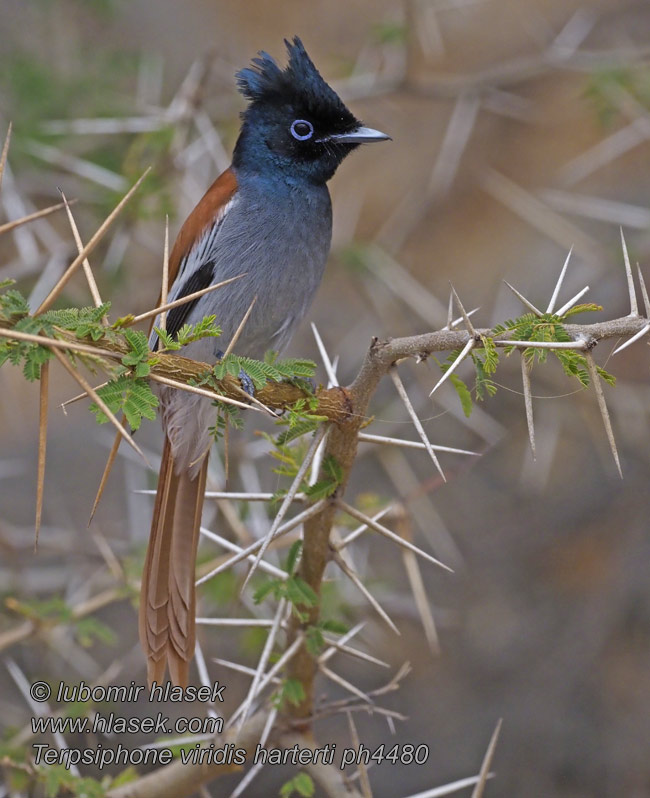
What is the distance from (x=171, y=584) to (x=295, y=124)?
5.47ft

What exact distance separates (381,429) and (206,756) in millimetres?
2370

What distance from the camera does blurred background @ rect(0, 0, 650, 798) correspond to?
12.0 feet

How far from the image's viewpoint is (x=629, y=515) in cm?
430

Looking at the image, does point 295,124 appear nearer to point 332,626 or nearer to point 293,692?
point 332,626

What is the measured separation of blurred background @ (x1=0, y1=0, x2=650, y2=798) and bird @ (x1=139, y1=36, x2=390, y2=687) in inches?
17.3

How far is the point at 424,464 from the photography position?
4656 mm

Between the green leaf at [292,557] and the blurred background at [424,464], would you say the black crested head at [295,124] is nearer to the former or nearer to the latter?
the blurred background at [424,464]

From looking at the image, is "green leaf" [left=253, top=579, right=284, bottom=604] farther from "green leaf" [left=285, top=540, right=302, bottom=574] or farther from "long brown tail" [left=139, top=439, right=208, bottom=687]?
"long brown tail" [left=139, top=439, right=208, bottom=687]

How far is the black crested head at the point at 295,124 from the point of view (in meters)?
3.04

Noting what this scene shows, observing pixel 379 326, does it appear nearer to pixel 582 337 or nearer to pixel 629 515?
pixel 629 515

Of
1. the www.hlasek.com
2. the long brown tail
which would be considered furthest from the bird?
the www.hlasek.com

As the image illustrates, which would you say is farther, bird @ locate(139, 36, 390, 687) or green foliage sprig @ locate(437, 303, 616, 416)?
bird @ locate(139, 36, 390, 687)

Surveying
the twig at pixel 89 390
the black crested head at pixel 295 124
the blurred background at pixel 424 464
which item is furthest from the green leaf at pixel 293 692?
the black crested head at pixel 295 124

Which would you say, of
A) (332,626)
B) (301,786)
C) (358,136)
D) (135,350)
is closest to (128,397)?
(135,350)
